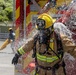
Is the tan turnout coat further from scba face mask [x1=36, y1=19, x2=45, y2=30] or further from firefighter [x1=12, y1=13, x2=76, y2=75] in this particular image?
scba face mask [x1=36, y1=19, x2=45, y2=30]

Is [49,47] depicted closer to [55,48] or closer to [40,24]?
[55,48]

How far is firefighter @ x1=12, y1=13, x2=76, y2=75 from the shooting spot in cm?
439

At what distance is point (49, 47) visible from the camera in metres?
4.45

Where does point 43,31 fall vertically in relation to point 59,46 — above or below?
above

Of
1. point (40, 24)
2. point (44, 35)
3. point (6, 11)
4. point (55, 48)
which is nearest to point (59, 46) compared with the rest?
point (55, 48)

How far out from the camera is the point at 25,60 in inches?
212

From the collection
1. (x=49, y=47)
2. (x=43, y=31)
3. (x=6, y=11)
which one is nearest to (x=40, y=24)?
(x=43, y=31)

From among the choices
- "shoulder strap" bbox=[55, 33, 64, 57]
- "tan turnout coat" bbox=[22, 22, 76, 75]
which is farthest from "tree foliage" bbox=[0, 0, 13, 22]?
"shoulder strap" bbox=[55, 33, 64, 57]

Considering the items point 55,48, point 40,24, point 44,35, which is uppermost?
point 40,24

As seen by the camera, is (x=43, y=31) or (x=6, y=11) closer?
(x=43, y=31)

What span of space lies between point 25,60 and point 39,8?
757 mm

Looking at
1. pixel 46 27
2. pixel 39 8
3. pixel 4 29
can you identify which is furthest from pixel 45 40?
pixel 4 29

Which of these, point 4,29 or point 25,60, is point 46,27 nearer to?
point 25,60

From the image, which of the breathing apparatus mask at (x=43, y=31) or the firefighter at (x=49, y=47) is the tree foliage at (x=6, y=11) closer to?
the firefighter at (x=49, y=47)
